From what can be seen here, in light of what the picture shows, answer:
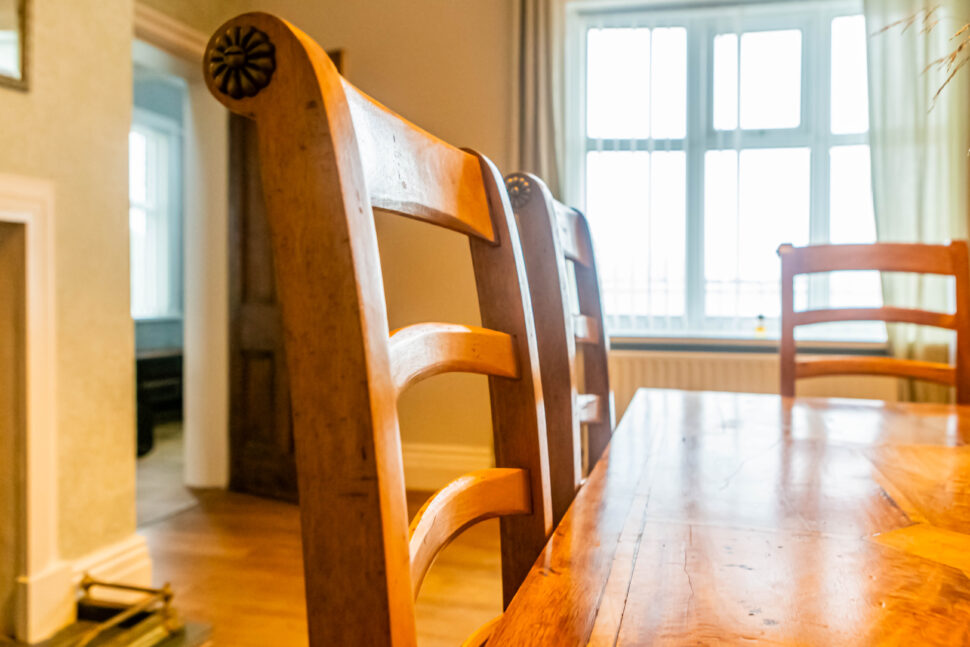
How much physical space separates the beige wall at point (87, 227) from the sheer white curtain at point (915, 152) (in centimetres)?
302

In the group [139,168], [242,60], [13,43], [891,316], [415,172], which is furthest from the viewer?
[139,168]

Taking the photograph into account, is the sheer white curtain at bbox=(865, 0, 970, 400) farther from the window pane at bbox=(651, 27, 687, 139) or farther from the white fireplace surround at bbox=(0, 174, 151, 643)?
the white fireplace surround at bbox=(0, 174, 151, 643)

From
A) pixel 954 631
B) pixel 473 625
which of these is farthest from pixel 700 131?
pixel 954 631

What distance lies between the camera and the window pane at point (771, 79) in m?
3.26

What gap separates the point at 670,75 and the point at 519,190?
274cm

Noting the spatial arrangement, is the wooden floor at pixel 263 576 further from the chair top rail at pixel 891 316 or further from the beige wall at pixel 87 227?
the chair top rail at pixel 891 316

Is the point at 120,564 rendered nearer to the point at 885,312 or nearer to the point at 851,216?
the point at 885,312

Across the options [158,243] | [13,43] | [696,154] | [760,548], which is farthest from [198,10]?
[158,243]

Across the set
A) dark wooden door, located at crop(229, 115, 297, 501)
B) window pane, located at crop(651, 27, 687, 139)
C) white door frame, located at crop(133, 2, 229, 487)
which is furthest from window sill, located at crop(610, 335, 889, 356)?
white door frame, located at crop(133, 2, 229, 487)

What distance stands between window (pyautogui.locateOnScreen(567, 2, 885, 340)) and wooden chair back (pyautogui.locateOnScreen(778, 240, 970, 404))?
5.04ft

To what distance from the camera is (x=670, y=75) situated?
3348 mm

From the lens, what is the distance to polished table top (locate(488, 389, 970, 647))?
1.53 ft

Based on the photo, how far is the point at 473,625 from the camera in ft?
6.51

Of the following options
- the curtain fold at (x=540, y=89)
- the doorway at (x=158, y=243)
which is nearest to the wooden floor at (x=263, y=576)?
the curtain fold at (x=540, y=89)
